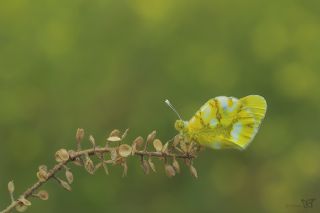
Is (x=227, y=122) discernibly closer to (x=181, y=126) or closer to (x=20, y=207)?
(x=181, y=126)

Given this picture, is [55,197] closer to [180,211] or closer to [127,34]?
[180,211]

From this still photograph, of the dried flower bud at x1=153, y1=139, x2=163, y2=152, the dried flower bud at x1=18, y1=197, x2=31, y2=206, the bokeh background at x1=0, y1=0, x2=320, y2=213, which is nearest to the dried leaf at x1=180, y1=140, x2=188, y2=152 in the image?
the dried flower bud at x1=153, y1=139, x2=163, y2=152

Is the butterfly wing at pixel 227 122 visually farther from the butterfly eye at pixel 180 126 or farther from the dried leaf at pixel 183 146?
the dried leaf at pixel 183 146

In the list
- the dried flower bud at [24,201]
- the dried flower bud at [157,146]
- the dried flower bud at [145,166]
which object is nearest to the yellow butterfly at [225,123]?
the dried flower bud at [157,146]

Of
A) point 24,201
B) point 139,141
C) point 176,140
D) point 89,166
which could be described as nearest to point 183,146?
point 176,140

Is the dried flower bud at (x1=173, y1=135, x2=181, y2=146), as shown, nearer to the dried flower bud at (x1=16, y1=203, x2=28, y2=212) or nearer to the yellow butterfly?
the yellow butterfly

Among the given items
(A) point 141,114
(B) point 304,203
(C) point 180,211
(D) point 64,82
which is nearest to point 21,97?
(D) point 64,82
